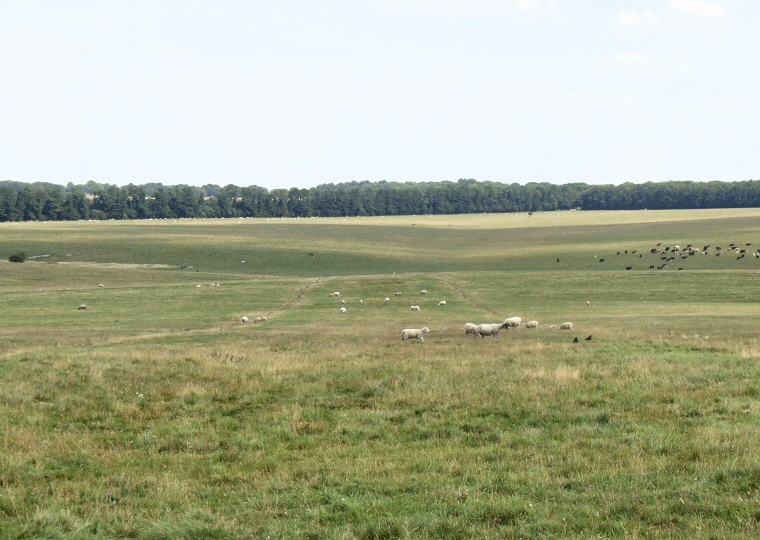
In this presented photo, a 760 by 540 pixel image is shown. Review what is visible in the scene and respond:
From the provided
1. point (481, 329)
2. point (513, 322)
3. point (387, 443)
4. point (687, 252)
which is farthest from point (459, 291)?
point (387, 443)

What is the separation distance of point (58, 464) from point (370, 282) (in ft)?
215

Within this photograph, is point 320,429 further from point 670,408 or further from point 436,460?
point 670,408

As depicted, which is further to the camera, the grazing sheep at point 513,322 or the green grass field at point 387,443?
the grazing sheep at point 513,322

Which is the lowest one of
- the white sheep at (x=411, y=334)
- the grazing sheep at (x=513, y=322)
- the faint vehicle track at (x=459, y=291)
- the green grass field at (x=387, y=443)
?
the faint vehicle track at (x=459, y=291)

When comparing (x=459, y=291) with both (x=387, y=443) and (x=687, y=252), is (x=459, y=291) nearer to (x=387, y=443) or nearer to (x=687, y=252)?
(x=687, y=252)

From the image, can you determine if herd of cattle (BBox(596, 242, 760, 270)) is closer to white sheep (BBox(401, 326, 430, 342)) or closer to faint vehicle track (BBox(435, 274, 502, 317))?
faint vehicle track (BBox(435, 274, 502, 317))

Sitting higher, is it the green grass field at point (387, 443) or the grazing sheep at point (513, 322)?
the green grass field at point (387, 443)

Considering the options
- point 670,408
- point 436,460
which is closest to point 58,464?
point 436,460

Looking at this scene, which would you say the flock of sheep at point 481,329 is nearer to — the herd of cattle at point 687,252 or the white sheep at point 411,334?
the white sheep at point 411,334

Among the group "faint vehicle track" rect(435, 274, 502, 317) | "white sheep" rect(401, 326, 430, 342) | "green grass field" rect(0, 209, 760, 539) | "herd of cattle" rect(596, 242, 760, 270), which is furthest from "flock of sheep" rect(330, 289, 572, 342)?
→ "herd of cattle" rect(596, 242, 760, 270)

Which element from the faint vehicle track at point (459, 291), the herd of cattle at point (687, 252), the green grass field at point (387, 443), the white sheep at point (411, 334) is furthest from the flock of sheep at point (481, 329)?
the herd of cattle at point (687, 252)

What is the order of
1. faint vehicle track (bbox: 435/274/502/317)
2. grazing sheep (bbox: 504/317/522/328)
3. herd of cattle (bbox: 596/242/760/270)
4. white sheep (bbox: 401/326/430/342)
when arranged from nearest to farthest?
white sheep (bbox: 401/326/430/342)
grazing sheep (bbox: 504/317/522/328)
faint vehicle track (bbox: 435/274/502/317)
herd of cattle (bbox: 596/242/760/270)

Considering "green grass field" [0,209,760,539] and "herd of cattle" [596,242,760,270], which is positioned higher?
"green grass field" [0,209,760,539]

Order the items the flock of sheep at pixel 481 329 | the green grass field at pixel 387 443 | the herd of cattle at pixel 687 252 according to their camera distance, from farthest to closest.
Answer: the herd of cattle at pixel 687 252 < the flock of sheep at pixel 481 329 < the green grass field at pixel 387 443
